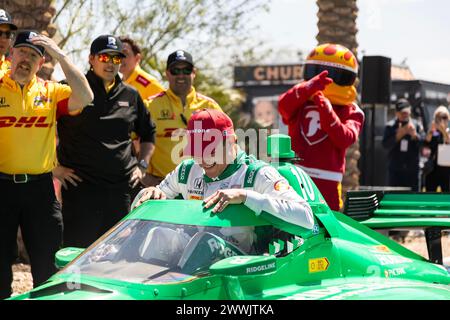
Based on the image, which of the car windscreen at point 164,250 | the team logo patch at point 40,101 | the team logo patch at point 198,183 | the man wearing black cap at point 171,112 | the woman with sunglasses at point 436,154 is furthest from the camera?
the woman with sunglasses at point 436,154

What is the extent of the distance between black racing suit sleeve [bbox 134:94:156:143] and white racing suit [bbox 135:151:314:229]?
6.26 feet

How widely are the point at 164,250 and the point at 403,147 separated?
32.9 feet

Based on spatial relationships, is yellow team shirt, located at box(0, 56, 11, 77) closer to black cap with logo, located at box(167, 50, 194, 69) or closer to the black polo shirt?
the black polo shirt

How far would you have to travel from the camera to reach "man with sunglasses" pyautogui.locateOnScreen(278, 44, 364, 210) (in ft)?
24.0

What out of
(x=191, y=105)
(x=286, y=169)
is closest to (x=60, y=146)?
(x=191, y=105)

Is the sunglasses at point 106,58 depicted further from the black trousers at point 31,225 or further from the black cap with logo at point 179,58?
the black trousers at point 31,225

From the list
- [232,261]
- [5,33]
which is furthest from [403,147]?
[232,261]

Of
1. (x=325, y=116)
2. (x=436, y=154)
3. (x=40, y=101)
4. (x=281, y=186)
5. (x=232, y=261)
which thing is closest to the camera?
(x=232, y=261)

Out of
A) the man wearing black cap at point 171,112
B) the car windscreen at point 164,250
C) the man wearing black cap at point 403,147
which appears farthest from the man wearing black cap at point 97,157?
the man wearing black cap at point 403,147

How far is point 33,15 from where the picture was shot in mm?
9492

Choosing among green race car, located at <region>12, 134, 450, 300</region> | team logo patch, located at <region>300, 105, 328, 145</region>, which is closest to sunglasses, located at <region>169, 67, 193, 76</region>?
team logo patch, located at <region>300, 105, 328, 145</region>

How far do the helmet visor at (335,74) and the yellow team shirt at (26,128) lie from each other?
2.42 m

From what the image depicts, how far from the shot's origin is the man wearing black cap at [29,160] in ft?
20.5

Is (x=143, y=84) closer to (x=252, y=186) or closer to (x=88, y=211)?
(x=88, y=211)
